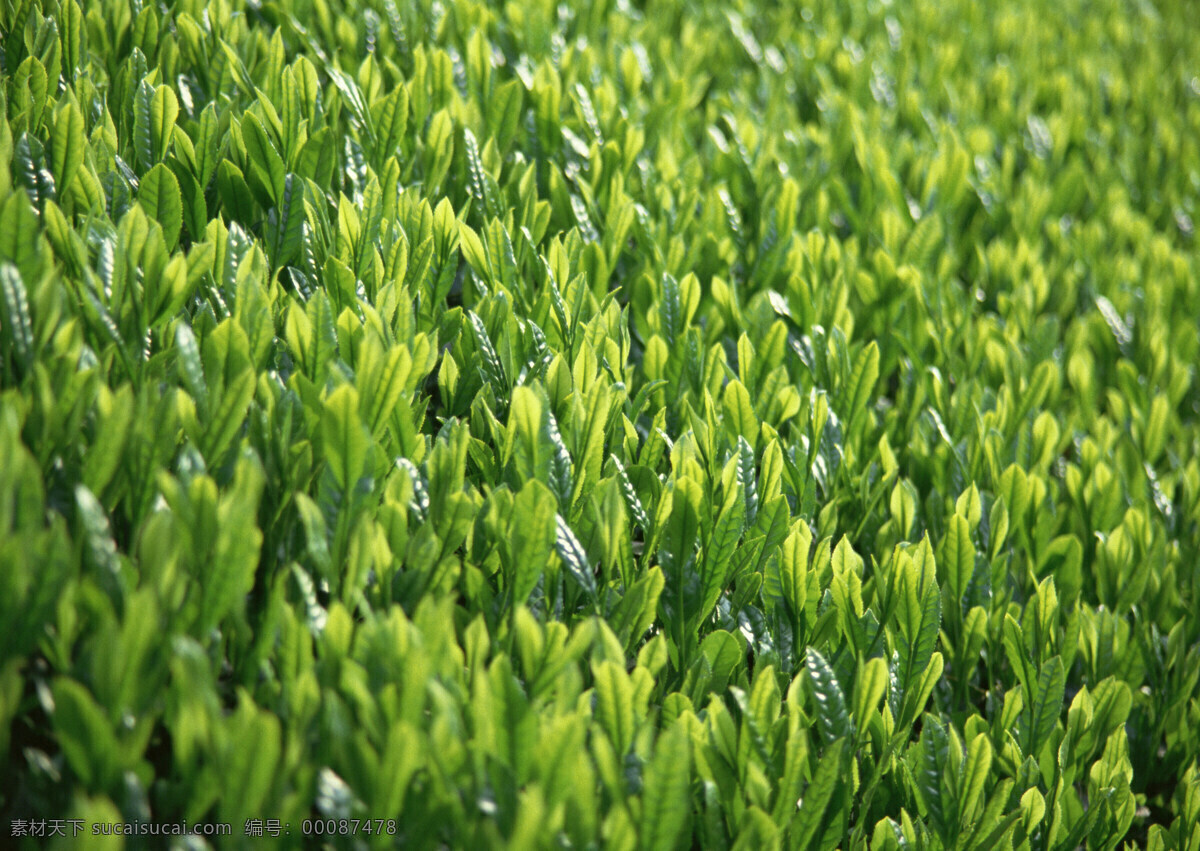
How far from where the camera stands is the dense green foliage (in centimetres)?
139

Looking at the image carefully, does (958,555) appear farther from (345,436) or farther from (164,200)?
(164,200)

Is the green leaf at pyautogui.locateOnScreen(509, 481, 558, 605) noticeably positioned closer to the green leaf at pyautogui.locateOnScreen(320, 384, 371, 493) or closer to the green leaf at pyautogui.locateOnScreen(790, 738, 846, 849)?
the green leaf at pyautogui.locateOnScreen(320, 384, 371, 493)

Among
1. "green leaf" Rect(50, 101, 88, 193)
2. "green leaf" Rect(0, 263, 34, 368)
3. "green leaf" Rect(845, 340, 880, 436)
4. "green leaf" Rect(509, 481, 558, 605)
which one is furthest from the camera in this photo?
"green leaf" Rect(845, 340, 880, 436)

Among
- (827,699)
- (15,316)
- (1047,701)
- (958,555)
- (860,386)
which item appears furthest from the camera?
(860,386)

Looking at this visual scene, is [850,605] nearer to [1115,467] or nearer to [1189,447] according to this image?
[1115,467]

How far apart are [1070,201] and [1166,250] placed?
46cm

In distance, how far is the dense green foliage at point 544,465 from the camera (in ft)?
4.57

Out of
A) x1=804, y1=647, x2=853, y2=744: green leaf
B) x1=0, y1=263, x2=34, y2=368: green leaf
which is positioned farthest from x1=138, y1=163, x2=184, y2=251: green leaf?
x1=804, y1=647, x2=853, y2=744: green leaf

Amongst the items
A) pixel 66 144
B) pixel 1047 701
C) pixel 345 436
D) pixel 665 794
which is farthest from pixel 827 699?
pixel 66 144

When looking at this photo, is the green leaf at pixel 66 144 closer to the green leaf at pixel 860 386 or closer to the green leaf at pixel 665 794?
the green leaf at pixel 665 794

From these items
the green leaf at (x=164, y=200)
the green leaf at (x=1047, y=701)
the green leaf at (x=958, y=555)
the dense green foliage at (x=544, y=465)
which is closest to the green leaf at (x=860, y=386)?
the dense green foliage at (x=544, y=465)

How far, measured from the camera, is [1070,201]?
4230 millimetres

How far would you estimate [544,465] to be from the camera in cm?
182

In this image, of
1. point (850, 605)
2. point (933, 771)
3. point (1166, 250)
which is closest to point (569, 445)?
point (850, 605)
